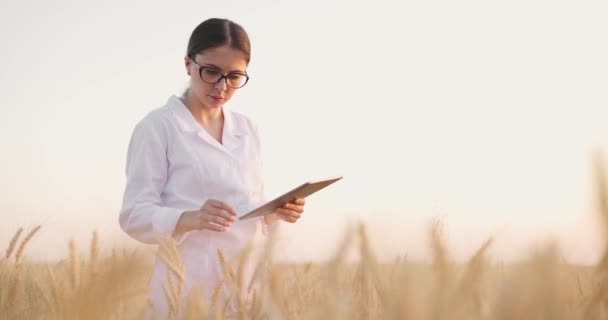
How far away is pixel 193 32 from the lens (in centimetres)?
260

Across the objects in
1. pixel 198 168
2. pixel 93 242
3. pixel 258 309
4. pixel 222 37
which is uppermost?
pixel 222 37

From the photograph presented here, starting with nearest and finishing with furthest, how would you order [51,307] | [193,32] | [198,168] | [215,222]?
[51,307] → [215,222] → [198,168] → [193,32]

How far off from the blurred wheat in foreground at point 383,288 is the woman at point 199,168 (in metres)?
0.83

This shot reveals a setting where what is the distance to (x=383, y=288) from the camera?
65 cm

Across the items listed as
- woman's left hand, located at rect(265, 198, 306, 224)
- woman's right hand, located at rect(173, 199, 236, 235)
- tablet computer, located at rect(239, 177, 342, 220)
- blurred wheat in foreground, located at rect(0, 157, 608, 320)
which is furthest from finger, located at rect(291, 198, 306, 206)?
blurred wheat in foreground, located at rect(0, 157, 608, 320)

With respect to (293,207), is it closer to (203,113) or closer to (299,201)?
(299,201)

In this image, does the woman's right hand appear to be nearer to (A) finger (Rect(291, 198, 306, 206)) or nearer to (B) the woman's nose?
(A) finger (Rect(291, 198, 306, 206))

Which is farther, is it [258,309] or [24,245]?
[24,245]

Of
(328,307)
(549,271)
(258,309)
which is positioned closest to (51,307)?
(258,309)

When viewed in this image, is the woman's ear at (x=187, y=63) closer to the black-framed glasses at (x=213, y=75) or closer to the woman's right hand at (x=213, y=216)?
the black-framed glasses at (x=213, y=75)

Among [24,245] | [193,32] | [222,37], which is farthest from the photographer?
[193,32]

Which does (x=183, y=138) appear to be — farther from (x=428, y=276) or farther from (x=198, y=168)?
(x=428, y=276)

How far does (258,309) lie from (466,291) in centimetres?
54

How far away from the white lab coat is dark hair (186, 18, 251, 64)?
264 millimetres
